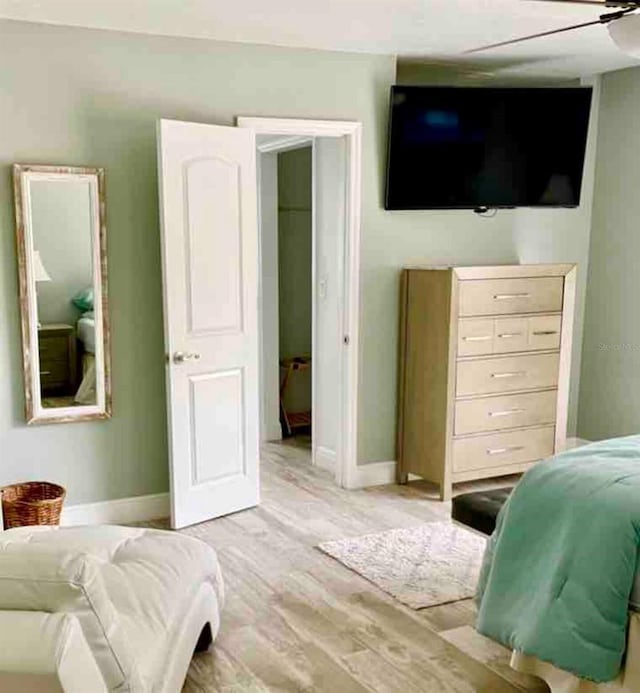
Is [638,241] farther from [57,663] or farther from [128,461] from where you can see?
[57,663]

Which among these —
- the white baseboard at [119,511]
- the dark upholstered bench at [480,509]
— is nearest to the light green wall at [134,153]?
the white baseboard at [119,511]

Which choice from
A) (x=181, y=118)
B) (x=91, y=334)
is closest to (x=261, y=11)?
(x=181, y=118)

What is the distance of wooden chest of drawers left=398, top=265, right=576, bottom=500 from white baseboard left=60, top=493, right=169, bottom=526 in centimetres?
153

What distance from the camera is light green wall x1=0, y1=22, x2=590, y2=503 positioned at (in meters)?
3.84

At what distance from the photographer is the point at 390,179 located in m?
4.64

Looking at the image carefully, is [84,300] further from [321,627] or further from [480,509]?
[480,509]

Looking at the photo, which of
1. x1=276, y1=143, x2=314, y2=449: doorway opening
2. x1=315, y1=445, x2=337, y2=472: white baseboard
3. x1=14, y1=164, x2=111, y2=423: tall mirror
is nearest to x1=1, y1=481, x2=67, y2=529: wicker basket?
x1=14, y1=164, x2=111, y2=423: tall mirror

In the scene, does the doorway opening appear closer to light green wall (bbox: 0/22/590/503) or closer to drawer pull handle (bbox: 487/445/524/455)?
light green wall (bbox: 0/22/590/503)

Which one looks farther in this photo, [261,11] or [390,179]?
[390,179]

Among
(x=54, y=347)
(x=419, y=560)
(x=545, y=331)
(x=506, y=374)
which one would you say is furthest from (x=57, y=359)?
(x=545, y=331)

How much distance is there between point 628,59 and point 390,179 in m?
1.59

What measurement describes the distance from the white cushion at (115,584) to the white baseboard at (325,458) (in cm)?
213

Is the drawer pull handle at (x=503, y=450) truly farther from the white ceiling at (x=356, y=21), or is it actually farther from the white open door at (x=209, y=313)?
the white ceiling at (x=356, y=21)

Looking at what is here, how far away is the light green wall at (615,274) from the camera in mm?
5129
